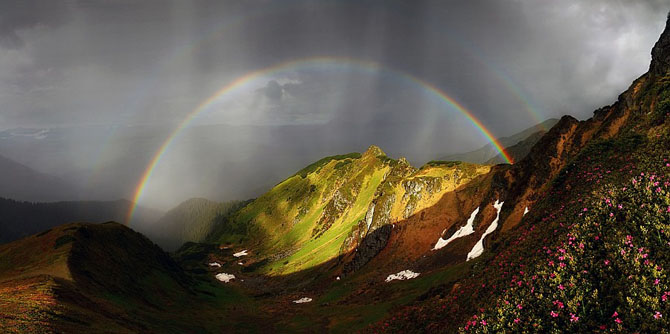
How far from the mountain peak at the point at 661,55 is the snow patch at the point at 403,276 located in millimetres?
53034

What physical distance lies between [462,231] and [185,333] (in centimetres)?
6448

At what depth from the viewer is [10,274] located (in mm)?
71000

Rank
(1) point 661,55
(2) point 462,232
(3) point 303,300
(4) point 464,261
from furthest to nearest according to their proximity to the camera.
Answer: (3) point 303,300, (2) point 462,232, (4) point 464,261, (1) point 661,55

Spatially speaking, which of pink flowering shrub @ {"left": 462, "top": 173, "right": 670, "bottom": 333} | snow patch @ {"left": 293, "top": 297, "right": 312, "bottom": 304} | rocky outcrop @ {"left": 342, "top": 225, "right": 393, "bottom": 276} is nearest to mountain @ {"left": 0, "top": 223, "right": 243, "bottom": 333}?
snow patch @ {"left": 293, "top": 297, "right": 312, "bottom": 304}

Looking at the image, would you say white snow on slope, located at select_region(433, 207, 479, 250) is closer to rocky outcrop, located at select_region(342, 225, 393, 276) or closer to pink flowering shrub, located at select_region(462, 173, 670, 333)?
rocky outcrop, located at select_region(342, 225, 393, 276)

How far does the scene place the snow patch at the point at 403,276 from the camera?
7179cm

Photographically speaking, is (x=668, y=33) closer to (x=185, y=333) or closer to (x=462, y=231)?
(x=462, y=231)

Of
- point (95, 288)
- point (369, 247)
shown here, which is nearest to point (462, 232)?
point (369, 247)

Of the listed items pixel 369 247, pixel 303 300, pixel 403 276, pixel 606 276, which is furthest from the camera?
pixel 369 247

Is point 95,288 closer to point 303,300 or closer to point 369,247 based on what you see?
point 303,300

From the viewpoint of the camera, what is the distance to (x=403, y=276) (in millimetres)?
74312

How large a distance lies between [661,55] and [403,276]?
58.5 meters

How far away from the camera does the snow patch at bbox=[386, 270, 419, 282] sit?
236 ft

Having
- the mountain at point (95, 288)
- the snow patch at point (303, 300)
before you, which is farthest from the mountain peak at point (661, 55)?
the snow patch at point (303, 300)
